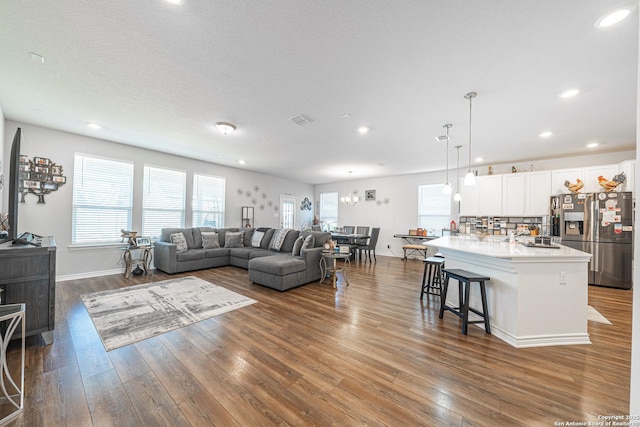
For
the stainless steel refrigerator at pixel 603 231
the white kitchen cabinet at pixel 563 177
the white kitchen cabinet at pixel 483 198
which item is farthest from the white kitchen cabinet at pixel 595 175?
the white kitchen cabinet at pixel 483 198

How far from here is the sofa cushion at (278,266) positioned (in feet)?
12.8

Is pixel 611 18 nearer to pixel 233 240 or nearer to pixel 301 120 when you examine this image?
pixel 301 120

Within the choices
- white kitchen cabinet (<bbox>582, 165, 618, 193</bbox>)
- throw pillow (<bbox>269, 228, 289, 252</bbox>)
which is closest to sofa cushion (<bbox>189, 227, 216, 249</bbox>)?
throw pillow (<bbox>269, 228, 289, 252</bbox>)

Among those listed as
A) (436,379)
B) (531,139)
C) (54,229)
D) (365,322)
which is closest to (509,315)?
(436,379)

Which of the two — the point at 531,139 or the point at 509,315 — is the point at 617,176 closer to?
the point at 531,139

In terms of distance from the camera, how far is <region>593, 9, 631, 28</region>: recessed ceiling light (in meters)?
1.66

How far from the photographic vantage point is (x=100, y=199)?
15.5ft

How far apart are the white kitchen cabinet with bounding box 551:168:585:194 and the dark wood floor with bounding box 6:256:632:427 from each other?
9.76 feet

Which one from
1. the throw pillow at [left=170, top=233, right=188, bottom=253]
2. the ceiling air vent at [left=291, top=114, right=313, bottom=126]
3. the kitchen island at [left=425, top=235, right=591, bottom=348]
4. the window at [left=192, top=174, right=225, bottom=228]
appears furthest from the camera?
the window at [left=192, top=174, right=225, bottom=228]

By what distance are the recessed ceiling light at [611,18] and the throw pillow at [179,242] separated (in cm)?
650

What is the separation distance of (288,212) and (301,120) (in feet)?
19.0

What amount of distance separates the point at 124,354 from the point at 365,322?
240cm

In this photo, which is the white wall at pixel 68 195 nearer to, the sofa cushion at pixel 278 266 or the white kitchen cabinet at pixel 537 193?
the sofa cushion at pixel 278 266

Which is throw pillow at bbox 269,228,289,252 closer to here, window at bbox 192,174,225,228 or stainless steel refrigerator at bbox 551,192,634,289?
window at bbox 192,174,225,228
